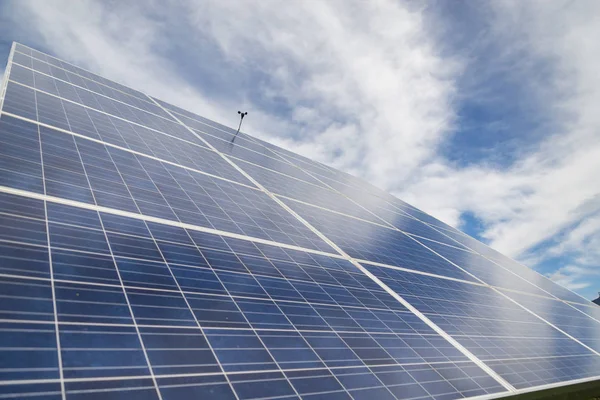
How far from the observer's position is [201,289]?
18.3ft

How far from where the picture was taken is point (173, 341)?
4.35 metres

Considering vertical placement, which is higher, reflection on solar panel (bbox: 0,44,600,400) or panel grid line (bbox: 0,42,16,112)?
panel grid line (bbox: 0,42,16,112)

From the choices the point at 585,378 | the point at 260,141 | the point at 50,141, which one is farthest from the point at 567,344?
the point at 260,141

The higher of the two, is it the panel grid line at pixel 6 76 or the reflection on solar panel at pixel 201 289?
the panel grid line at pixel 6 76

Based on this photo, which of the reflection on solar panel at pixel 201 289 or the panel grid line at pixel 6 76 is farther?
the panel grid line at pixel 6 76

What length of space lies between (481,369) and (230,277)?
514cm

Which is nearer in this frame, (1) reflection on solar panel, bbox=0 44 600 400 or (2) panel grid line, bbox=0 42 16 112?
(1) reflection on solar panel, bbox=0 44 600 400

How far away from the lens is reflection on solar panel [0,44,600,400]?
3.91 metres

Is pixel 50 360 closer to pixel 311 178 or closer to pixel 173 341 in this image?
pixel 173 341

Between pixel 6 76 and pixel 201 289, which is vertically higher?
pixel 6 76

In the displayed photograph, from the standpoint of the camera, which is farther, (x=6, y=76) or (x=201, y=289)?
(x=6, y=76)

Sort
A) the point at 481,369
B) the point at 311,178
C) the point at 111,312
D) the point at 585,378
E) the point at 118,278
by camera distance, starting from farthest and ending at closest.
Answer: the point at 311,178 → the point at 585,378 → the point at 481,369 → the point at 118,278 → the point at 111,312

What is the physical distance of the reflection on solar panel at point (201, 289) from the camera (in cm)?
391

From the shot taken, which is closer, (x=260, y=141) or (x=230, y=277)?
(x=230, y=277)
